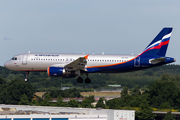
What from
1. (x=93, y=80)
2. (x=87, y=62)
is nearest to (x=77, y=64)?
(x=87, y=62)

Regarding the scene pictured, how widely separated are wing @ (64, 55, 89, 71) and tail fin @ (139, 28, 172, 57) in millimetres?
9233

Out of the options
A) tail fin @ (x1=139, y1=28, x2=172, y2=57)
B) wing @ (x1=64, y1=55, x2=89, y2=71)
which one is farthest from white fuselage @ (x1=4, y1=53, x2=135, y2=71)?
tail fin @ (x1=139, y1=28, x2=172, y2=57)

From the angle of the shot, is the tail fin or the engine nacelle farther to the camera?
the tail fin

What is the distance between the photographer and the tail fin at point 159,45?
63.1 m

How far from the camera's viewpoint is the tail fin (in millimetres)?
63062

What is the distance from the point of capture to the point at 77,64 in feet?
197

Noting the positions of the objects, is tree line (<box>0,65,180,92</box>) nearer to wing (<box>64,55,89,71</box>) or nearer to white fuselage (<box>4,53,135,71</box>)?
white fuselage (<box>4,53,135,71</box>)

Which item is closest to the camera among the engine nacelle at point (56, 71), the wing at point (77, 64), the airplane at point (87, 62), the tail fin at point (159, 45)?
the wing at point (77, 64)

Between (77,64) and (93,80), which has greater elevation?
(77,64)

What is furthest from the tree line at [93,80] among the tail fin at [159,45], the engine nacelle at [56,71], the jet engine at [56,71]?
the engine nacelle at [56,71]

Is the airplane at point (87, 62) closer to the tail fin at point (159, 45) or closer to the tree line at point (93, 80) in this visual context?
the tail fin at point (159, 45)

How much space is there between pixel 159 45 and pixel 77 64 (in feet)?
43.7

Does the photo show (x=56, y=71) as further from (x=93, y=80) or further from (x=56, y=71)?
(x=93, y=80)

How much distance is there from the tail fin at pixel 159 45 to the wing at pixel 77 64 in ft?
30.3
